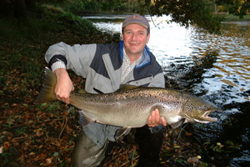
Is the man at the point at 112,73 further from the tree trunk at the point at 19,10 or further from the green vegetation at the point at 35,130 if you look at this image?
the tree trunk at the point at 19,10

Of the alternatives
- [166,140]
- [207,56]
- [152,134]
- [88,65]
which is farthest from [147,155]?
[207,56]

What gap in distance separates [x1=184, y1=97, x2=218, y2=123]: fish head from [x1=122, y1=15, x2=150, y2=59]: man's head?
1067 millimetres

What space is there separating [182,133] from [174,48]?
473 inches

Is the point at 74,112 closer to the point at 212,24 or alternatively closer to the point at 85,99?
the point at 85,99

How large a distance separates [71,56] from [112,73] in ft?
2.12

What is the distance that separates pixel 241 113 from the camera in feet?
19.5

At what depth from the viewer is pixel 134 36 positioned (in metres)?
2.95

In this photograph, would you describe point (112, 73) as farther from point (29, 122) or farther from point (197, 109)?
point (29, 122)

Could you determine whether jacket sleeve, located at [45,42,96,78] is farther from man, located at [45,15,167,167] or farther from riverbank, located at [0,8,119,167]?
riverbank, located at [0,8,119,167]

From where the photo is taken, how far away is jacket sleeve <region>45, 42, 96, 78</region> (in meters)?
2.60

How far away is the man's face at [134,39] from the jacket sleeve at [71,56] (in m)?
0.52

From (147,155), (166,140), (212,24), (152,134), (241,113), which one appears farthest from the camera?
(212,24)

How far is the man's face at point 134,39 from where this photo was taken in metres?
2.91

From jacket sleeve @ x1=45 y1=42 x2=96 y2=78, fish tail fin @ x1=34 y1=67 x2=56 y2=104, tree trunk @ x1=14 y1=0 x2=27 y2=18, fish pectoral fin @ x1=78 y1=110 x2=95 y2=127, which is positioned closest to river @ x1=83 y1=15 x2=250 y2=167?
fish pectoral fin @ x1=78 y1=110 x2=95 y2=127
